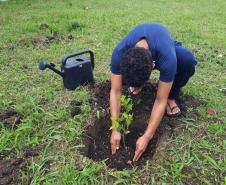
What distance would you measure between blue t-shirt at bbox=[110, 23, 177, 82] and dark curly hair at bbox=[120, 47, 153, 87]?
0.77 ft

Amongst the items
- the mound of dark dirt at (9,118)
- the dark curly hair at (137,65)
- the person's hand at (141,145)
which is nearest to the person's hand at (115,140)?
the person's hand at (141,145)

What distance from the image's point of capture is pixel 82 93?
3.91 m

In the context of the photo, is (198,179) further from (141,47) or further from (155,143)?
(141,47)

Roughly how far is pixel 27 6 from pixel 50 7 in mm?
525

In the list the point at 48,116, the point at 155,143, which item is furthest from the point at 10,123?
the point at 155,143

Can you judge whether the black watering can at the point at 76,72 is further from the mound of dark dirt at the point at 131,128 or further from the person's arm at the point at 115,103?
the person's arm at the point at 115,103

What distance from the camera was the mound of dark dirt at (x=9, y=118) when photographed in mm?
3395

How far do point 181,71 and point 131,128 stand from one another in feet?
2.40

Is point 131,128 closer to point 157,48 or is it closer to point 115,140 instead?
point 115,140

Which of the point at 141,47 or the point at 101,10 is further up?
the point at 141,47

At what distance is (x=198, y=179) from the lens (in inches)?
110

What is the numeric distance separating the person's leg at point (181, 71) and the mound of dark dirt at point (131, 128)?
0.45 feet

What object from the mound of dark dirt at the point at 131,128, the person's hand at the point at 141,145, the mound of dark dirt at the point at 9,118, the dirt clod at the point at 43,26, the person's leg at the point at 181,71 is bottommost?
the dirt clod at the point at 43,26

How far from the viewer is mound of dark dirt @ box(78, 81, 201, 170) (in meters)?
3.13
